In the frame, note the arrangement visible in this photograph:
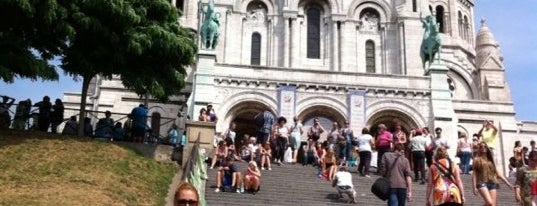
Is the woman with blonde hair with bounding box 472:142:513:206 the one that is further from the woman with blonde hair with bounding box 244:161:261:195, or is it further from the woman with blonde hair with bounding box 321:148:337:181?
the woman with blonde hair with bounding box 321:148:337:181

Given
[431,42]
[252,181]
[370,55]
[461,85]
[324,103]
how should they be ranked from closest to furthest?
[252,181] < [324,103] < [431,42] < [370,55] < [461,85]

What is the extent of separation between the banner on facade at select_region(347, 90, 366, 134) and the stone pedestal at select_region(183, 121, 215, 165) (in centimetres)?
1147

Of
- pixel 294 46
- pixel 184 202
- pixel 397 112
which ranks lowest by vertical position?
pixel 184 202

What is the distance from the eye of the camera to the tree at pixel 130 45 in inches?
806

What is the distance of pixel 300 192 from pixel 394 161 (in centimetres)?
503

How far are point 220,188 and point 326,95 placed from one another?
46.6ft

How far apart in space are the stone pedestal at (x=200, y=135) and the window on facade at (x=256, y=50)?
1749cm

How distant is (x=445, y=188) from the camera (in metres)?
11.5

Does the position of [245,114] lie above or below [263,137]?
above

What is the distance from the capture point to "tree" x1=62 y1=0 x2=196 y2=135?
20484 millimetres

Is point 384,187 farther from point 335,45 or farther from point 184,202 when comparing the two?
point 335,45

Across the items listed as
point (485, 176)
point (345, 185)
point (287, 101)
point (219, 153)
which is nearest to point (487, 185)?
point (485, 176)

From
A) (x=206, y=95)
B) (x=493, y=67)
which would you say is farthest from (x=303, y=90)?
(x=493, y=67)

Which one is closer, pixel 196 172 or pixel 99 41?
pixel 196 172
